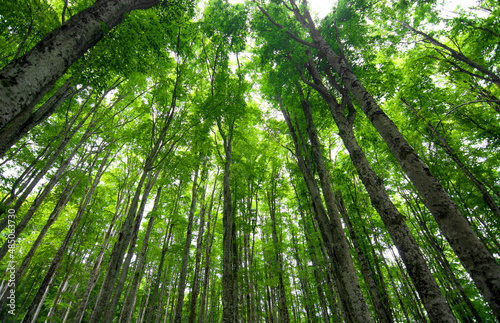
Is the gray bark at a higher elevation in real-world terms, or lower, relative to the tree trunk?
lower

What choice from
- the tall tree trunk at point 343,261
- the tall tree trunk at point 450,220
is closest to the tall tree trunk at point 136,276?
the tall tree trunk at point 343,261

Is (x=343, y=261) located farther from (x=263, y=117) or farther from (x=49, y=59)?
(x=263, y=117)

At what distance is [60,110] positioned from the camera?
24.3 ft

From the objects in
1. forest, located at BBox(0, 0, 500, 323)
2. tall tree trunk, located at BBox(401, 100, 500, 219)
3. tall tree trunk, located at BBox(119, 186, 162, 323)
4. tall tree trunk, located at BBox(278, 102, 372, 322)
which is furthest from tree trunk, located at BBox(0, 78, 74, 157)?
tall tree trunk, located at BBox(401, 100, 500, 219)

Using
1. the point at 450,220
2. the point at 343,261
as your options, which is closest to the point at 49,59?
the point at 450,220

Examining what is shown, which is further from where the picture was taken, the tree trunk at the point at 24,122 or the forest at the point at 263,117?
the tree trunk at the point at 24,122

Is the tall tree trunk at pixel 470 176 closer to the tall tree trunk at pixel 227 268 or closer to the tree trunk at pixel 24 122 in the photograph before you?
the tall tree trunk at pixel 227 268

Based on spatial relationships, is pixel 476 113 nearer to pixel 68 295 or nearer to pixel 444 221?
pixel 444 221

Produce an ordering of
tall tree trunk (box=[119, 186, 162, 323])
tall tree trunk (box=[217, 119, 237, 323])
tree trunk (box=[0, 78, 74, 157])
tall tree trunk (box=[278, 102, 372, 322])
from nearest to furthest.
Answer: tree trunk (box=[0, 78, 74, 157])
tall tree trunk (box=[278, 102, 372, 322])
tall tree trunk (box=[217, 119, 237, 323])
tall tree trunk (box=[119, 186, 162, 323])

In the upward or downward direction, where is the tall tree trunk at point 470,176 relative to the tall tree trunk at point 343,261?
upward

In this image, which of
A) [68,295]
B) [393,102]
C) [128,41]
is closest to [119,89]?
[128,41]

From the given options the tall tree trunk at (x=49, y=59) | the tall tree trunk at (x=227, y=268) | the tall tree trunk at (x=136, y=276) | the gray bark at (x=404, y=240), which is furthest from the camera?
the tall tree trunk at (x=136, y=276)

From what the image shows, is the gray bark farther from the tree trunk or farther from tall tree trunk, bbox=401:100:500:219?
the tree trunk

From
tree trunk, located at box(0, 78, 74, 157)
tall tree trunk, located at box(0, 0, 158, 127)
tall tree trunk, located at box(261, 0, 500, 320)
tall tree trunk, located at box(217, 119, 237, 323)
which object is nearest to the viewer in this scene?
tall tree trunk, located at box(261, 0, 500, 320)
